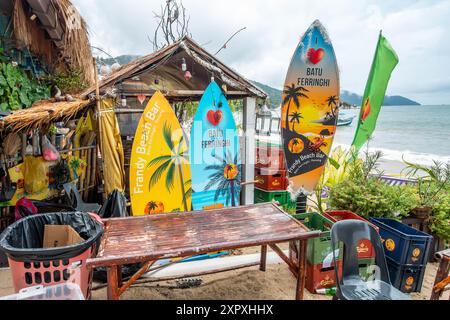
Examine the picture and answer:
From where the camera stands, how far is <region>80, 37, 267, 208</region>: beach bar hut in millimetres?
3863

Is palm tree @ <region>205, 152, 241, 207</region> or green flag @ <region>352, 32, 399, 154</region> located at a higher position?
green flag @ <region>352, 32, 399, 154</region>

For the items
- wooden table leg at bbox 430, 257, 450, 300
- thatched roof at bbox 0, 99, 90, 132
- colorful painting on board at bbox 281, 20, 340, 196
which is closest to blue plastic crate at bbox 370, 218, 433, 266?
wooden table leg at bbox 430, 257, 450, 300

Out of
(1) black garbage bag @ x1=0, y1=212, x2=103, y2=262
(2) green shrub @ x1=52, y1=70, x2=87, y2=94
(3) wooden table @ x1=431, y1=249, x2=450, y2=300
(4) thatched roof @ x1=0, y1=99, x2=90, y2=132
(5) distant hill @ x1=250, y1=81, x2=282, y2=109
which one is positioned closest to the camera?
(1) black garbage bag @ x1=0, y1=212, x2=103, y2=262

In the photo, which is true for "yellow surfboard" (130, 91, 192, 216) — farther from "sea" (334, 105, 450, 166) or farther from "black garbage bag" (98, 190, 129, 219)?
"sea" (334, 105, 450, 166)

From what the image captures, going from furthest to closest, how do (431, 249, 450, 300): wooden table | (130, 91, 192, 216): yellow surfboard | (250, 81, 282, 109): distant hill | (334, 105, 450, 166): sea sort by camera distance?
(334, 105, 450, 166): sea → (250, 81, 282, 109): distant hill → (130, 91, 192, 216): yellow surfboard → (431, 249, 450, 300): wooden table

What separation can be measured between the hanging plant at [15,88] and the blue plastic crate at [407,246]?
4999mm

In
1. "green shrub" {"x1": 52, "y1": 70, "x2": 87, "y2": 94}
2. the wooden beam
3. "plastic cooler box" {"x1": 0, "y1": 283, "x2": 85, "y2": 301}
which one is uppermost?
"green shrub" {"x1": 52, "y1": 70, "x2": 87, "y2": 94}

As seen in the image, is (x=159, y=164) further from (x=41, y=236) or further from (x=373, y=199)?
(x=373, y=199)

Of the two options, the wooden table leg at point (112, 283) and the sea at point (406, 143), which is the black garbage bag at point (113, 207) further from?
the sea at point (406, 143)

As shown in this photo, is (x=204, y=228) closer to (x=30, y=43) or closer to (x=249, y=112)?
(x=249, y=112)

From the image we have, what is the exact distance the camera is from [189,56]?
14.6 ft

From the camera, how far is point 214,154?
175 inches

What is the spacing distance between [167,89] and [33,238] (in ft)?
9.66

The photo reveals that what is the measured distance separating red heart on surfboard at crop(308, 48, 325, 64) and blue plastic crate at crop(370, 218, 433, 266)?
2.33m
